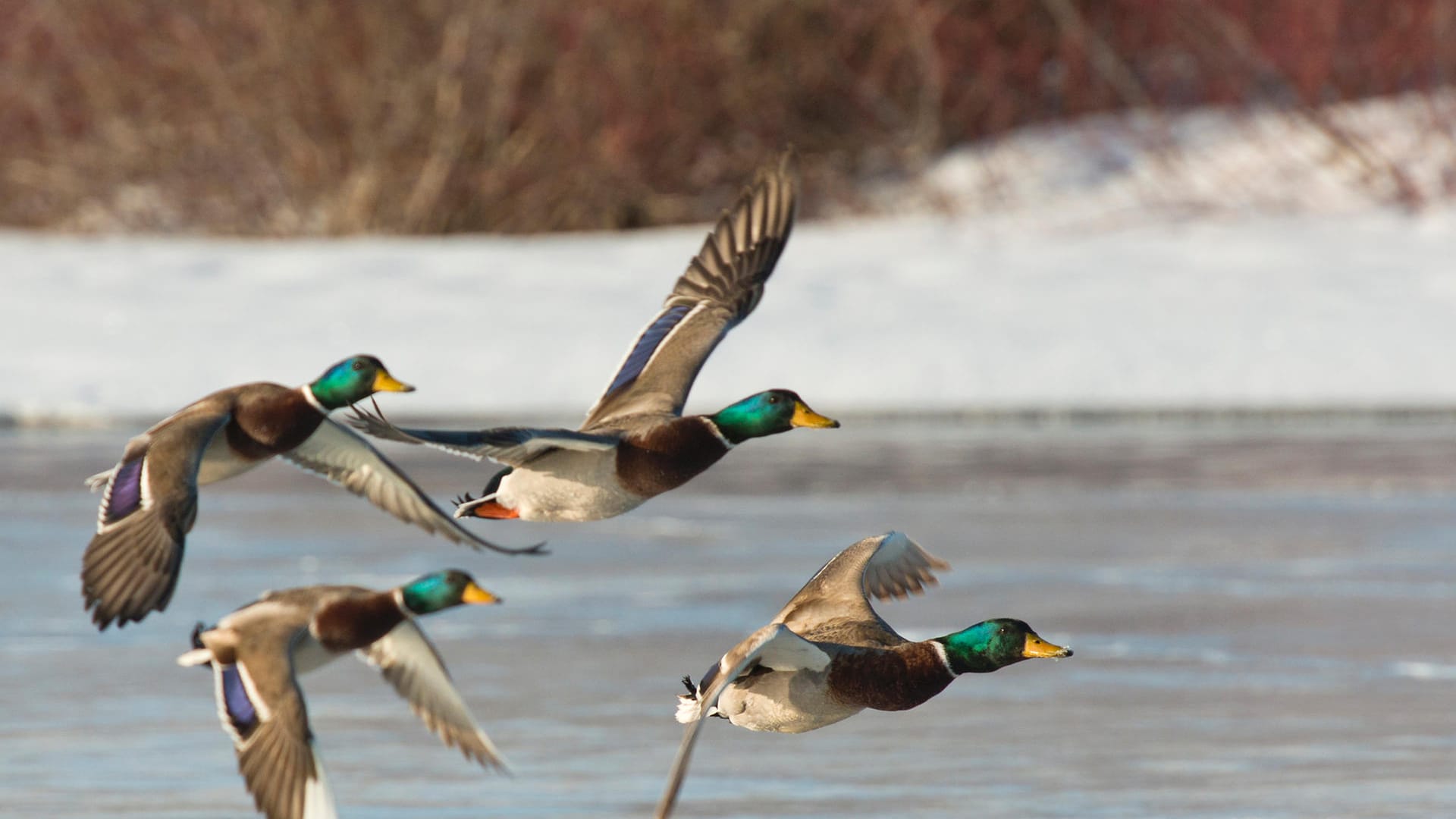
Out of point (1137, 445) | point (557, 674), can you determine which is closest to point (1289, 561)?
point (557, 674)

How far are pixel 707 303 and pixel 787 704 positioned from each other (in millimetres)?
1287

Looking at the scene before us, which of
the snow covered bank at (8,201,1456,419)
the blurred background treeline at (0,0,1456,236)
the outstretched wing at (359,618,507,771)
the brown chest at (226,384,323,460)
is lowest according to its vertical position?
the outstretched wing at (359,618,507,771)

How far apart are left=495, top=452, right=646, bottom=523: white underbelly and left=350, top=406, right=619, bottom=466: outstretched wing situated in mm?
81

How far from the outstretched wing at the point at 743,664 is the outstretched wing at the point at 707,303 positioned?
70cm

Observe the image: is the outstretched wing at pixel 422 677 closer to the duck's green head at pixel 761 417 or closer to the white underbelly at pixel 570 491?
the white underbelly at pixel 570 491

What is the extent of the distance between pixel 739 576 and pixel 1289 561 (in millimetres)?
1954

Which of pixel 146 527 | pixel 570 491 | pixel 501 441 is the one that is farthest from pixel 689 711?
pixel 146 527

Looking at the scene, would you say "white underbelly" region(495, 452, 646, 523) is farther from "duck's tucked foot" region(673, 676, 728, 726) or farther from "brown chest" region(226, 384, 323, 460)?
"brown chest" region(226, 384, 323, 460)

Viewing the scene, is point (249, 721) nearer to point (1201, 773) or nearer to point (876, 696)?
point (876, 696)

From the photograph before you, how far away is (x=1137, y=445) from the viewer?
13586 mm

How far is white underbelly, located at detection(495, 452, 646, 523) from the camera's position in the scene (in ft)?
16.3

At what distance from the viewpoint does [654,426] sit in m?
5.14

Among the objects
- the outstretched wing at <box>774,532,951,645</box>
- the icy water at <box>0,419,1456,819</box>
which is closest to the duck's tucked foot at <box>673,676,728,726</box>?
the outstretched wing at <box>774,532,951,645</box>

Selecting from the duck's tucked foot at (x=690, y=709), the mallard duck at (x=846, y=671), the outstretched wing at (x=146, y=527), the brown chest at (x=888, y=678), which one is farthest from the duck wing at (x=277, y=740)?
the brown chest at (x=888, y=678)
